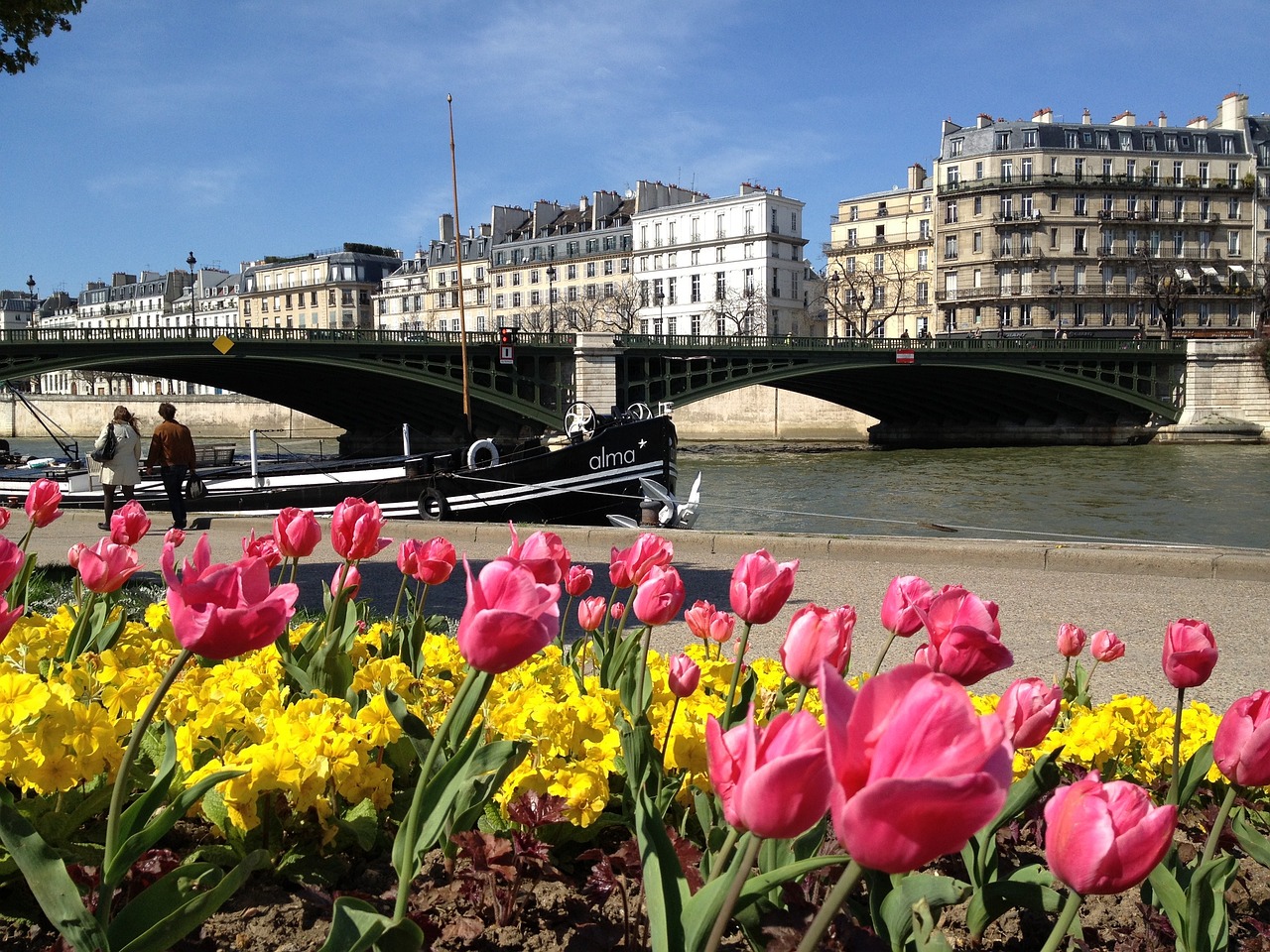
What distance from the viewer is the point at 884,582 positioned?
7828mm

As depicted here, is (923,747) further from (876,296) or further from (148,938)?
(876,296)

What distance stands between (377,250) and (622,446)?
9130 centimetres

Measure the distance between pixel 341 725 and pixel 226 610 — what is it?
0.78 m

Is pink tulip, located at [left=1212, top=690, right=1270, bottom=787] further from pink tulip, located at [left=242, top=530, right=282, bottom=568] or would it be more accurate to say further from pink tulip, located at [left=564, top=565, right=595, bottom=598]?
pink tulip, located at [left=564, top=565, right=595, bottom=598]

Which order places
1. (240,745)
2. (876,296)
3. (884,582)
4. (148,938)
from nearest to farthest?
(148,938) → (240,745) → (884,582) → (876,296)

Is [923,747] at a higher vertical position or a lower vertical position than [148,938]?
higher

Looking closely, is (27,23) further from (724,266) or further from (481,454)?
(724,266)

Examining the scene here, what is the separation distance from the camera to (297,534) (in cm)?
244

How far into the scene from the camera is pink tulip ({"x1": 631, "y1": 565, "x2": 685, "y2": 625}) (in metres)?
2.18

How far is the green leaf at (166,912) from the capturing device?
1270 mm

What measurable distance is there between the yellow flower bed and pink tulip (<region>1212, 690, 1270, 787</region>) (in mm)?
878

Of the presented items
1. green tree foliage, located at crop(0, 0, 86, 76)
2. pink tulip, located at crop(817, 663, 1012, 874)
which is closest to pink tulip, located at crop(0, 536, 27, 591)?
pink tulip, located at crop(817, 663, 1012, 874)

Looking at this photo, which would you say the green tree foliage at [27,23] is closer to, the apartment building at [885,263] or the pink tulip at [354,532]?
the pink tulip at [354,532]

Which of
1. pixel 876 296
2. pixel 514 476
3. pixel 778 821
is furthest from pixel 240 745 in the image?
Answer: pixel 876 296
